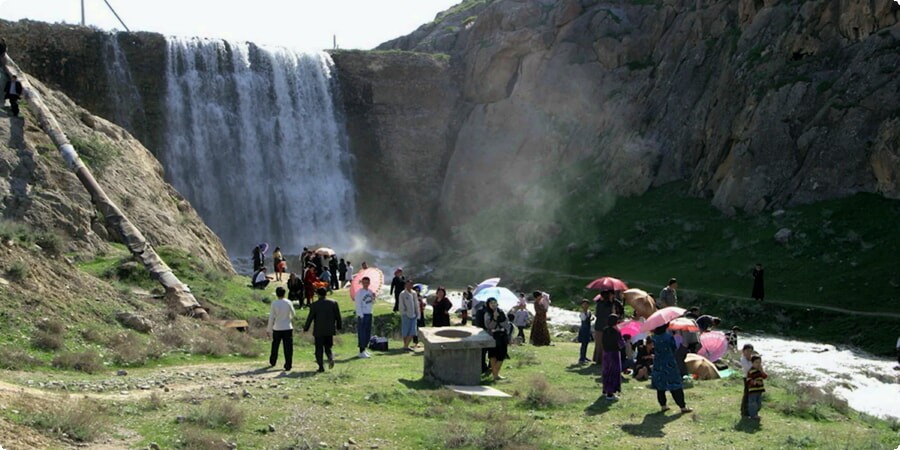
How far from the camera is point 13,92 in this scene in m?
29.8

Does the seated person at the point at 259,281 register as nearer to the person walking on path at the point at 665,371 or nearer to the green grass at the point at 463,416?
the green grass at the point at 463,416

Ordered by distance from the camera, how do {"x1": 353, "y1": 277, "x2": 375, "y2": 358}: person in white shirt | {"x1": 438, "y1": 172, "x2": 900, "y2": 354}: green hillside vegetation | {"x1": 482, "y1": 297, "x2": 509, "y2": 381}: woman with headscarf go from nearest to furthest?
{"x1": 482, "y1": 297, "x2": 509, "y2": 381}: woman with headscarf, {"x1": 353, "y1": 277, "x2": 375, "y2": 358}: person in white shirt, {"x1": 438, "y1": 172, "x2": 900, "y2": 354}: green hillside vegetation

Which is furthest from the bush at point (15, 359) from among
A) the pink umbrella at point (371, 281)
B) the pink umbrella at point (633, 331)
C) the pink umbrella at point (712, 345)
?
the pink umbrella at point (712, 345)

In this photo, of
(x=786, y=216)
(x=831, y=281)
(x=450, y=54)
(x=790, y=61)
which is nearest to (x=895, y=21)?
(x=790, y=61)

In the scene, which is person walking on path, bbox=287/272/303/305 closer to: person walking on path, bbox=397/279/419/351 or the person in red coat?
the person in red coat

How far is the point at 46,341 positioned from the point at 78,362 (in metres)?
1.13

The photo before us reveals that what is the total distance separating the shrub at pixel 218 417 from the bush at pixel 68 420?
127cm

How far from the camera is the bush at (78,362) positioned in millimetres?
16094

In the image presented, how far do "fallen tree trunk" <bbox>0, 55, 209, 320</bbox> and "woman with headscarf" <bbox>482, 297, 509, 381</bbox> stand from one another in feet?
28.1

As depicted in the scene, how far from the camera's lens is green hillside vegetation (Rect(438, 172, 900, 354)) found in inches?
1296

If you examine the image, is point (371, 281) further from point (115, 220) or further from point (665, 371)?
point (665, 371)

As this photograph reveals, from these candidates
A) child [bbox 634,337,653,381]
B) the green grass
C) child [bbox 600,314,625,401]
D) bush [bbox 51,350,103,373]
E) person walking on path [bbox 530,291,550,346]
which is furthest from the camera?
person walking on path [bbox 530,291,550,346]

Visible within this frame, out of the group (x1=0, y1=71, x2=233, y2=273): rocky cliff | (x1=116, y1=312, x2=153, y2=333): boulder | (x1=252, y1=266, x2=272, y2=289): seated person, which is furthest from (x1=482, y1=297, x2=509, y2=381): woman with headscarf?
(x1=252, y1=266, x2=272, y2=289): seated person

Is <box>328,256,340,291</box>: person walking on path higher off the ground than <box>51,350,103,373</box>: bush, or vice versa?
<box>328,256,340,291</box>: person walking on path
